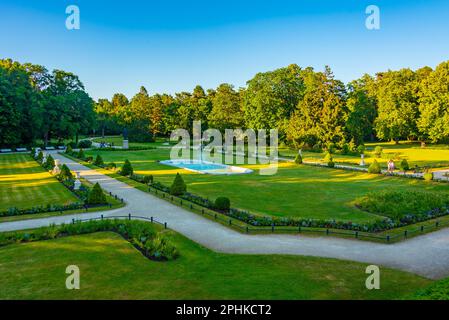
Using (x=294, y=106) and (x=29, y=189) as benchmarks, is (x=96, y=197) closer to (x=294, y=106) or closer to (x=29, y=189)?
(x=29, y=189)

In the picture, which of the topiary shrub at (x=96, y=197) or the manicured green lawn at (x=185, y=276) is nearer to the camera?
the manicured green lawn at (x=185, y=276)

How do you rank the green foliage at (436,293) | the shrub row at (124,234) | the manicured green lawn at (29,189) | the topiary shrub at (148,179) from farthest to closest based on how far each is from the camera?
the topiary shrub at (148,179)
the manicured green lawn at (29,189)
the shrub row at (124,234)
the green foliage at (436,293)

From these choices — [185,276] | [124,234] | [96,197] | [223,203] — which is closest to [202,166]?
[96,197]

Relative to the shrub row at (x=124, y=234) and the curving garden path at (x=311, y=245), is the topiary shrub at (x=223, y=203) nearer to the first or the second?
the curving garden path at (x=311, y=245)

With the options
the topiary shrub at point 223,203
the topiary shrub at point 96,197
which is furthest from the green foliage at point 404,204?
the topiary shrub at point 96,197

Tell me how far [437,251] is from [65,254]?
54.4 ft

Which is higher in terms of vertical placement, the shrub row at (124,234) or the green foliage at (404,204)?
the green foliage at (404,204)


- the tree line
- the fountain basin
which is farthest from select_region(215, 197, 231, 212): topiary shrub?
the tree line

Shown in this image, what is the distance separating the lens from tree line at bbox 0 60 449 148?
63.8 meters

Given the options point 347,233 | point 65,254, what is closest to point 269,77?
point 347,233

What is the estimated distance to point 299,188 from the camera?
3053 cm

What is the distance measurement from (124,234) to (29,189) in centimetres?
1662

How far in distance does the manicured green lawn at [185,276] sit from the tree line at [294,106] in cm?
5084

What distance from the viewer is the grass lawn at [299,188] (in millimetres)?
23047
